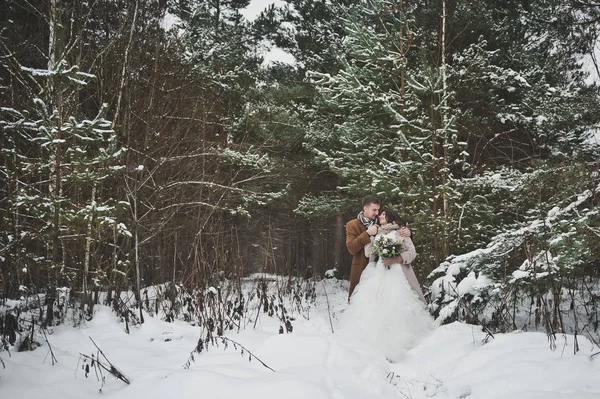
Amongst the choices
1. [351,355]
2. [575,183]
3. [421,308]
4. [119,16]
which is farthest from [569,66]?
[119,16]

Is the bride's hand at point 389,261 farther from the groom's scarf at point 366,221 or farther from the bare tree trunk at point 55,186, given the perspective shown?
the bare tree trunk at point 55,186

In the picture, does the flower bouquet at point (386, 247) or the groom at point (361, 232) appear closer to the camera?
the flower bouquet at point (386, 247)

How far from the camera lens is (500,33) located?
1016cm

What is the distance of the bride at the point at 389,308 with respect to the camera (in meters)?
4.56

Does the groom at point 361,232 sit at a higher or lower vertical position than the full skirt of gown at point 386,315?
higher

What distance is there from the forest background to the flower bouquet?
750 millimetres

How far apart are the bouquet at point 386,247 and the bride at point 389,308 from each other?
62 millimetres

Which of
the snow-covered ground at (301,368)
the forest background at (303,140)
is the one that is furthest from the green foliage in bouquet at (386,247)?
the snow-covered ground at (301,368)

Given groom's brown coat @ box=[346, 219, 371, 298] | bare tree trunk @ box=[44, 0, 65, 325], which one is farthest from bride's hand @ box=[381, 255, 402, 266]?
bare tree trunk @ box=[44, 0, 65, 325]

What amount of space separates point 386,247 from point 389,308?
2.57ft

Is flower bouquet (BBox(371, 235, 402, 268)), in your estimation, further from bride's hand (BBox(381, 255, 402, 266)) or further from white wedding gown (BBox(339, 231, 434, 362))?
white wedding gown (BBox(339, 231, 434, 362))

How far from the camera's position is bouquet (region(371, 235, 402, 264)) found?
5.15 meters

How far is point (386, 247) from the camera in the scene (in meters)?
5.17

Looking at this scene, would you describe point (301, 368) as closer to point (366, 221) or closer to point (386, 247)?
point (386, 247)
